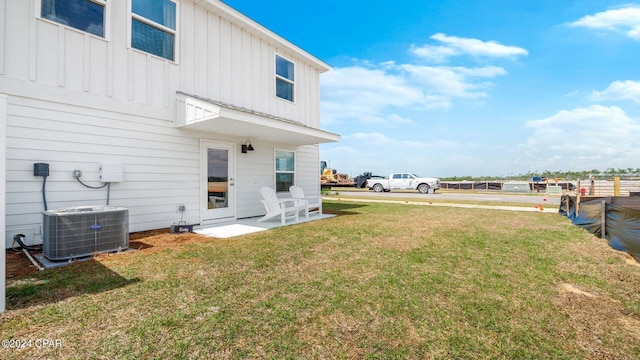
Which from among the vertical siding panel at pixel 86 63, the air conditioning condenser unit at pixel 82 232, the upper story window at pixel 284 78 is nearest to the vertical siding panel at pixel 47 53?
the vertical siding panel at pixel 86 63

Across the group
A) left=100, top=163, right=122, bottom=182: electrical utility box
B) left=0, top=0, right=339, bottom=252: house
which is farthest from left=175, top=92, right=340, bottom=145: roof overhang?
left=100, top=163, right=122, bottom=182: electrical utility box

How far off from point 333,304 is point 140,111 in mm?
5203

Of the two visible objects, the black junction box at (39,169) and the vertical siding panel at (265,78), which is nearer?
the black junction box at (39,169)

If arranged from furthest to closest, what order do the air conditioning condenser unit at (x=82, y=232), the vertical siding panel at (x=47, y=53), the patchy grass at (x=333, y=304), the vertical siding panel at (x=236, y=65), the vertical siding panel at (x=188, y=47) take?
1. the vertical siding panel at (x=236, y=65)
2. the vertical siding panel at (x=188, y=47)
3. the vertical siding panel at (x=47, y=53)
4. the air conditioning condenser unit at (x=82, y=232)
5. the patchy grass at (x=333, y=304)

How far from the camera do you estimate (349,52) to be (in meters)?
13.4

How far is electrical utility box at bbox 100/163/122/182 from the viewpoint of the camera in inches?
189

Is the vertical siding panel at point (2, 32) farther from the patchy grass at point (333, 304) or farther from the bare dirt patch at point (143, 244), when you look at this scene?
the patchy grass at point (333, 304)

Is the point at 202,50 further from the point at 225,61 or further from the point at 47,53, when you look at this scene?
the point at 47,53

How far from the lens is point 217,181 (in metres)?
6.70

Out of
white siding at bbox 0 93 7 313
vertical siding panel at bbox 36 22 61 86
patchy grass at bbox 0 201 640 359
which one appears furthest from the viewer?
vertical siding panel at bbox 36 22 61 86

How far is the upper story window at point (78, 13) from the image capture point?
170 inches

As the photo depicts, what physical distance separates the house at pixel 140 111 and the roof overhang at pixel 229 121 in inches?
1.2

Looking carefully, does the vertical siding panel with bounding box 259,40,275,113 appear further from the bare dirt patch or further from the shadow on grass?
the shadow on grass

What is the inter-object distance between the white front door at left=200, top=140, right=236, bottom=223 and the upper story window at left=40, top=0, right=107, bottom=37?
2708 millimetres
